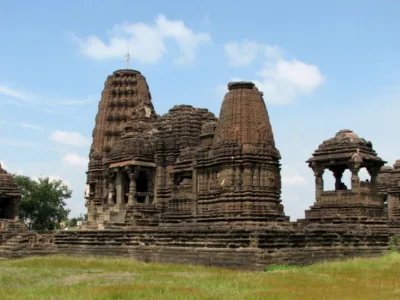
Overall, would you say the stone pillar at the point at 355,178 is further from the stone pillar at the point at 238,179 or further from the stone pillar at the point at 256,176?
the stone pillar at the point at 238,179

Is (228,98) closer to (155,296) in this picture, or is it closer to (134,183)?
(134,183)

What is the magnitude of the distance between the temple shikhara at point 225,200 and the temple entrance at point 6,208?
265 centimetres

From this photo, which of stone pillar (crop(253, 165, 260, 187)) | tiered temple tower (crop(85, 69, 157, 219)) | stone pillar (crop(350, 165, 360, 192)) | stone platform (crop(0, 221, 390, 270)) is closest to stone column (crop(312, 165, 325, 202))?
stone pillar (crop(350, 165, 360, 192))

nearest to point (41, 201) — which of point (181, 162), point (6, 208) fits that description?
point (6, 208)

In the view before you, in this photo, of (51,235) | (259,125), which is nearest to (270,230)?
(259,125)

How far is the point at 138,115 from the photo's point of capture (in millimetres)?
42531

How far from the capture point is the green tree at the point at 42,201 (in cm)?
6191

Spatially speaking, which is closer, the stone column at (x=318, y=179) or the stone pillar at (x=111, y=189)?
the stone column at (x=318, y=179)

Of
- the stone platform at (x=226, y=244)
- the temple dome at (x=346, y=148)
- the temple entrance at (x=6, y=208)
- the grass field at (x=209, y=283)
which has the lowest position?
the grass field at (x=209, y=283)

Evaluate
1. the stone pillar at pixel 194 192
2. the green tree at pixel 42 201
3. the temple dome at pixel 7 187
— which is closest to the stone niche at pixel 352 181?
the stone pillar at pixel 194 192

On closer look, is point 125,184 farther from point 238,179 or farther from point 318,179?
point 238,179

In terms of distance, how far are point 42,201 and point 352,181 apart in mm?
40367

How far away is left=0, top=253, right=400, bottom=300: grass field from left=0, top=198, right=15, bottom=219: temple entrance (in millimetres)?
22263

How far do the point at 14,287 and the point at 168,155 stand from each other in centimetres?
1906
